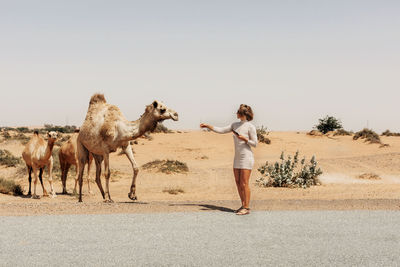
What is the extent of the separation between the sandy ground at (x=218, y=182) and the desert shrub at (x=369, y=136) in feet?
3.11

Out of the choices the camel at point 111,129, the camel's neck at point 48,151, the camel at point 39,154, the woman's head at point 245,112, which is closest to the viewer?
the woman's head at point 245,112

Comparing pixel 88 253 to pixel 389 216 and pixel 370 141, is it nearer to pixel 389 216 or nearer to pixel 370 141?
pixel 389 216

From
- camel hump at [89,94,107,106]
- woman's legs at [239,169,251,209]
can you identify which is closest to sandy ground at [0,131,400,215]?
woman's legs at [239,169,251,209]

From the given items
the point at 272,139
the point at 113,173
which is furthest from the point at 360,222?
the point at 272,139

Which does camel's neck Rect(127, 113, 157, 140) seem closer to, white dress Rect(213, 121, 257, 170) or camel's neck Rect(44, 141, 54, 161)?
white dress Rect(213, 121, 257, 170)

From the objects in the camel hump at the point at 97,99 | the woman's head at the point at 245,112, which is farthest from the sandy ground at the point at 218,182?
the camel hump at the point at 97,99

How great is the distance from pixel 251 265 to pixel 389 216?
196 inches

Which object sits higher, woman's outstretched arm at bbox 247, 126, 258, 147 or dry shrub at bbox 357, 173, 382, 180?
woman's outstretched arm at bbox 247, 126, 258, 147

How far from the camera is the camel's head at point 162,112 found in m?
11.0

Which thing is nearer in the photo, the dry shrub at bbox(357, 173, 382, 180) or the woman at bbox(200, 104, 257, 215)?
the woman at bbox(200, 104, 257, 215)

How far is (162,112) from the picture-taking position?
11039 mm

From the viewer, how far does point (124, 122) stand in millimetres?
11727

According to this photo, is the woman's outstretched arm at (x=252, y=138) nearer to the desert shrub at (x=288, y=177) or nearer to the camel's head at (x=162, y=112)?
the camel's head at (x=162, y=112)

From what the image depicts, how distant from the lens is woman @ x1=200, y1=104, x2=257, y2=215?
31.5ft
